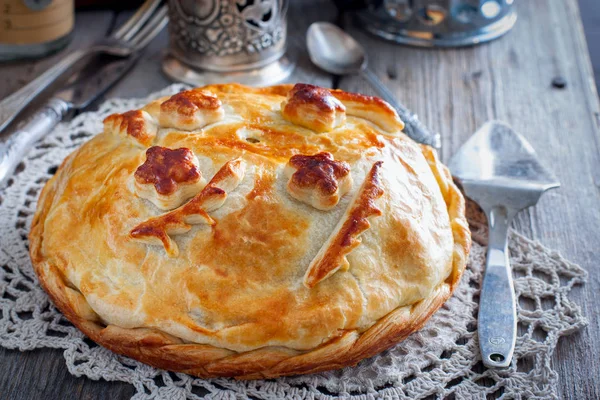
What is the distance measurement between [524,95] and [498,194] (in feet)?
3.11

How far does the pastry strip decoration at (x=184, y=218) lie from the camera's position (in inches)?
69.9

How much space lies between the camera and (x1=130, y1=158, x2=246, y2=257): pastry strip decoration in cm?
178

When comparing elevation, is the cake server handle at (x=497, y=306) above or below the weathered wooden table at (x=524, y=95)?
above

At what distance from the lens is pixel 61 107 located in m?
2.76

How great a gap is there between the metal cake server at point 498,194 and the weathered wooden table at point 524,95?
120 mm

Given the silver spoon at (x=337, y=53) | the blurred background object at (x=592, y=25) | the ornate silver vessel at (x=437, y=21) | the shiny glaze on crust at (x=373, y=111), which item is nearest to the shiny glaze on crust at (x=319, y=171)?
the shiny glaze on crust at (x=373, y=111)

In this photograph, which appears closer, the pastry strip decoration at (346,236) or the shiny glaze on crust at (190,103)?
the pastry strip decoration at (346,236)

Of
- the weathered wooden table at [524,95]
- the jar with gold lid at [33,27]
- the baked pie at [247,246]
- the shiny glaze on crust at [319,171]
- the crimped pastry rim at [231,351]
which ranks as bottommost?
the weathered wooden table at [524,95]

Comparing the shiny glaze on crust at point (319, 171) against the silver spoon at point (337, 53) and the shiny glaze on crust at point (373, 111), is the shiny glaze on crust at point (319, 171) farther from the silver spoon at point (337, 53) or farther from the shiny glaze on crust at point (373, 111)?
the silver spoon at point (337, 53)

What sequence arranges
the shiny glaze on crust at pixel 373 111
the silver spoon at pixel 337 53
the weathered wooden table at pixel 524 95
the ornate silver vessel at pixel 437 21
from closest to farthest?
the weathered wooden table at pixel 524 95 → the shiny glaze on crust at pixel 373 111 → the silver spoon at pixel 337 53 → the ornate silver vessel at pixel 437 21

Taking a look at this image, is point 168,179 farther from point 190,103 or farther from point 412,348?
point 412,348

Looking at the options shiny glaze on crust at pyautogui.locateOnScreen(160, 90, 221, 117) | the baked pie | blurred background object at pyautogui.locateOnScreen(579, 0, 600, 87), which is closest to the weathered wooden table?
the baked pie

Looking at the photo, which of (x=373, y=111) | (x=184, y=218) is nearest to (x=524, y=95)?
(x=373, y=111)

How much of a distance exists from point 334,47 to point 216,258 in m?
1.76
